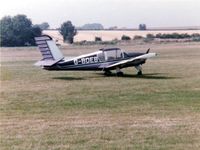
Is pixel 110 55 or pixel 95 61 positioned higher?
pixel 110 55

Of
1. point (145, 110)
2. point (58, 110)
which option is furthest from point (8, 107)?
point (145, 110)

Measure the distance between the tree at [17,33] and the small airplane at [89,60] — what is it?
269 feet

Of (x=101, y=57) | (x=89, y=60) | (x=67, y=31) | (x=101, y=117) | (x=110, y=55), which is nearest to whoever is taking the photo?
(x=101, y=117)

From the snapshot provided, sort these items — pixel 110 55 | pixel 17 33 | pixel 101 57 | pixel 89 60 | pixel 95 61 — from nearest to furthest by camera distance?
pixel 89 60
pixel 95 61
pixel 101 57
pixel 110 55
pixel 17 33

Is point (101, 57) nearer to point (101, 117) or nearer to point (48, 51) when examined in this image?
point (48, 51)

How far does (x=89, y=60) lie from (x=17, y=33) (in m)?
85.2

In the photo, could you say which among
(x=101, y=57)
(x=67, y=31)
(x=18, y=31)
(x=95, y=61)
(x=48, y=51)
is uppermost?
(x=48, y=51)

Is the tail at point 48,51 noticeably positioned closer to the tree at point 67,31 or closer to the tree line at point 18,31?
the tree line at point 18,31

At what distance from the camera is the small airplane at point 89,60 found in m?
22.5

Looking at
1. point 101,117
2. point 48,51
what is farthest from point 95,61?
point 101,117

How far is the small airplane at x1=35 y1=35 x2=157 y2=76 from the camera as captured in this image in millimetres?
22484

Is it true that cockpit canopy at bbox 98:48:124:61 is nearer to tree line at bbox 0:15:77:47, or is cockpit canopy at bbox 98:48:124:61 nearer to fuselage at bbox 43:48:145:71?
fuselage at bbox 43:48:145:71

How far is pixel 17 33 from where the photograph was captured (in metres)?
105

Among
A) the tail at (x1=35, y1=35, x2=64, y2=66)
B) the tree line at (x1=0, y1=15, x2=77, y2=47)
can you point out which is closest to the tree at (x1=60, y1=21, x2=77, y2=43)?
the tree line at (x1=0, y1=15, x2=77, y2=47)
